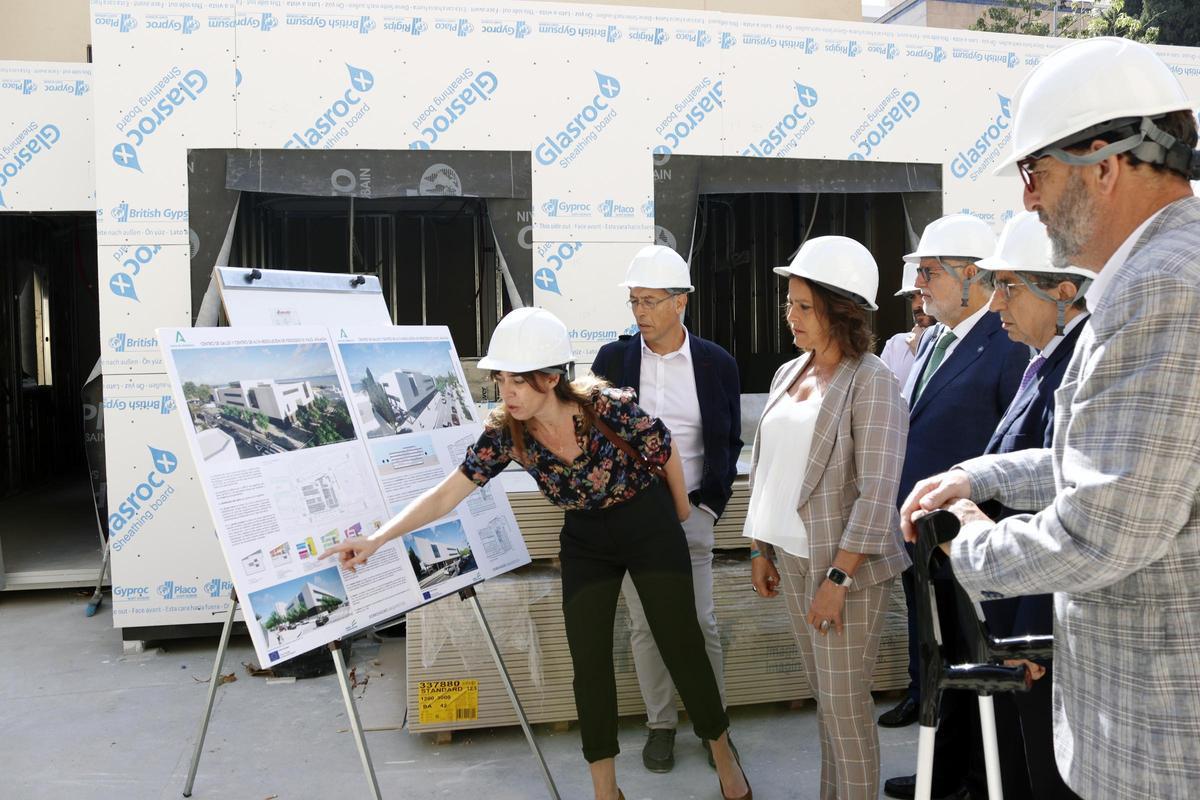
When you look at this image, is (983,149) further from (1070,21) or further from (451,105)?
(1070,21)

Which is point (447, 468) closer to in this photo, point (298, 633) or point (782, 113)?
point (298, 633)

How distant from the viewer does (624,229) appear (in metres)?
5.31

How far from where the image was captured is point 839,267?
2549mm

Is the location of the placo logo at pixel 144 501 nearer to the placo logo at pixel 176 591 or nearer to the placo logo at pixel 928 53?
the placo logo at pixel 176 591

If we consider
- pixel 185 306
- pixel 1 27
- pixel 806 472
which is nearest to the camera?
pixel 806 472

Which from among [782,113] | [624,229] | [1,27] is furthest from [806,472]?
[1,27]

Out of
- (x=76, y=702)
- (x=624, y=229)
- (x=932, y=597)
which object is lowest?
(x=76, y=702)

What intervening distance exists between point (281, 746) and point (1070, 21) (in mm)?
17482

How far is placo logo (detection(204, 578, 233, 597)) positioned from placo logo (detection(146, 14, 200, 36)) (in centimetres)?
286

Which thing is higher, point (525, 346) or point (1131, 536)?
point (525, 346)

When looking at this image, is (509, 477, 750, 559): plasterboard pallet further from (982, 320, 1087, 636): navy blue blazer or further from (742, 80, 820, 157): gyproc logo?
(742, 80, 820, 157): gyproc logo

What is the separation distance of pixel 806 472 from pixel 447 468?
4.29 feet

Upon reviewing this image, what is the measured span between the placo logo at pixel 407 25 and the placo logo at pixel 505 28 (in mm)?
312

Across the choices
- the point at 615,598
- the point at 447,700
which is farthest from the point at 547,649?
the point at 615,598
